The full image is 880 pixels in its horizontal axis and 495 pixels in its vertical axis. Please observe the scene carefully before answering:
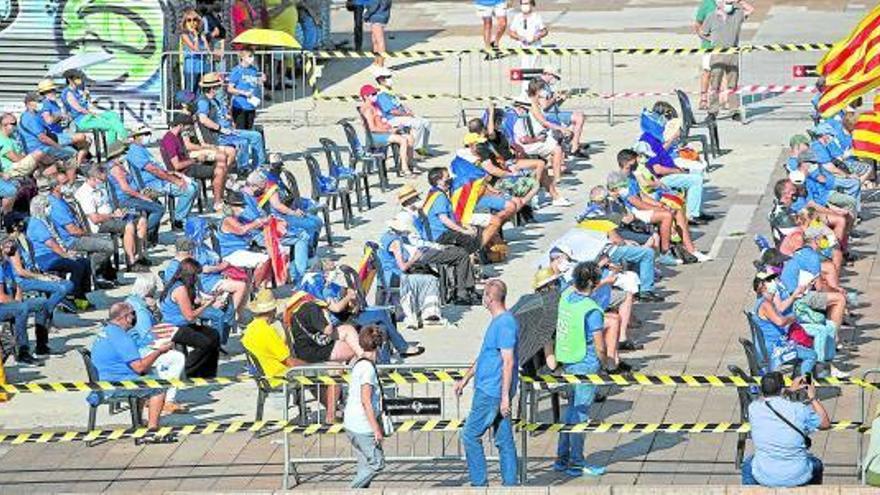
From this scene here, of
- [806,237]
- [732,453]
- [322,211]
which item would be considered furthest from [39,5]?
[732,453]

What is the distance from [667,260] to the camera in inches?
1062

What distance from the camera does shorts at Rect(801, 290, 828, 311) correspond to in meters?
22.5

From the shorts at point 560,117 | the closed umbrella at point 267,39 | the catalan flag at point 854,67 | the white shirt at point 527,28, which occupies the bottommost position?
the shorts at point 560,117

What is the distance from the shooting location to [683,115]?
31.8 m

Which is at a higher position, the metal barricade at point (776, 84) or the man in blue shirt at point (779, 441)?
the man in blue shirt at point (779, 441)

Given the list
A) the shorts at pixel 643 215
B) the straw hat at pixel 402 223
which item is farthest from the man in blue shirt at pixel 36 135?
the shorts at pixel 643 215

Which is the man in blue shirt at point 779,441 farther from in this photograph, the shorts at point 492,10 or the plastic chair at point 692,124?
the shorts at point 492,10

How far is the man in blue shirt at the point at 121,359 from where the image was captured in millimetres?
20828

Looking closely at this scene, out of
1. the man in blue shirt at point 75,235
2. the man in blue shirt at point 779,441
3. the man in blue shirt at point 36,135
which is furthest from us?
the man in blue shirt at point 36,135

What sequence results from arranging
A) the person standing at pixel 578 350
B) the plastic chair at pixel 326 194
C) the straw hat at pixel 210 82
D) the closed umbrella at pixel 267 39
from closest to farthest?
the person standing at pixel 578 350 < the plastic chair at pixel 326 194 < the straw hat at pixel 210 82 < the closed umbrella at pixel 267 39

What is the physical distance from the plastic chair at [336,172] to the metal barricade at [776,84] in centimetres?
688

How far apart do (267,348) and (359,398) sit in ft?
9.54

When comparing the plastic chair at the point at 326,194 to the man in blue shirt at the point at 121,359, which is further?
the plastic chair at the point at 326,194

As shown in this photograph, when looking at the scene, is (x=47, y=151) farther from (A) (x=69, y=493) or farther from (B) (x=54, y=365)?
(A) (x=69, y=493)
